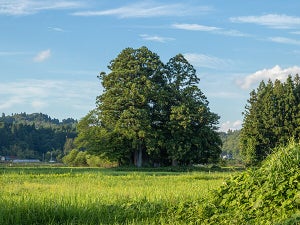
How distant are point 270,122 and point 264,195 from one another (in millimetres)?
46933

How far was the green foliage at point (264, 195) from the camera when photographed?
996 centimetres

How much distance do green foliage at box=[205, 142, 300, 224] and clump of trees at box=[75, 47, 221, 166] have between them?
114ft

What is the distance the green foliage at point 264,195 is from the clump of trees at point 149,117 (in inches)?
1371

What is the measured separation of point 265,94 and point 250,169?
4937 cm

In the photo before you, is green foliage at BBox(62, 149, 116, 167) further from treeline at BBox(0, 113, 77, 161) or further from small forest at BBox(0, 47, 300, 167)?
treeline at BBox(0, 113, 77, 161)

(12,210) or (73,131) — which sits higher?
(73,131)

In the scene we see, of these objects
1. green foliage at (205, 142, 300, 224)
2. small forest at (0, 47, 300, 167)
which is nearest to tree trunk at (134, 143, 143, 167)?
small forest at (0, 47, 300, 167)

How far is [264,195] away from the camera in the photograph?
34.9ft

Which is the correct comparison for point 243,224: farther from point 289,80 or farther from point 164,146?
point 289,80

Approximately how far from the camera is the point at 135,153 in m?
51.0

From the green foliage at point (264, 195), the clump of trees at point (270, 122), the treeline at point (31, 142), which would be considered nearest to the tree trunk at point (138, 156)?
the clump of trees at point (270, 122)

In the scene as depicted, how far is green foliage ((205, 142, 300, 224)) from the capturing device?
9.96m

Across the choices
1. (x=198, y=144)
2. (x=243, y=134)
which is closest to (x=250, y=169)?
(x=198, y=144)

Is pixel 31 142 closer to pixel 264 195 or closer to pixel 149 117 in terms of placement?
pixel 149 117
